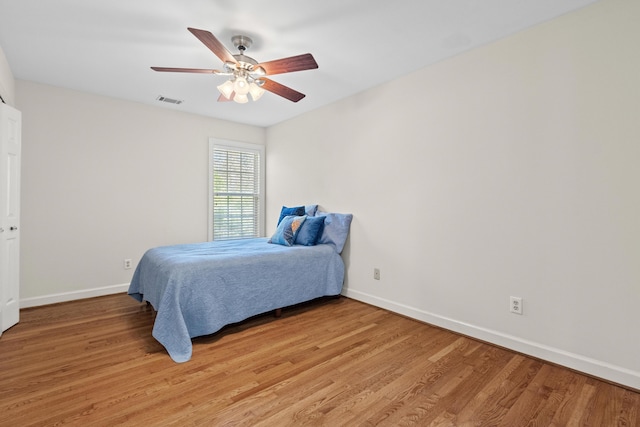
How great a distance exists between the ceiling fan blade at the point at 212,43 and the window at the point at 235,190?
248cm

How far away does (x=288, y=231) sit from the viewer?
3.57 metres

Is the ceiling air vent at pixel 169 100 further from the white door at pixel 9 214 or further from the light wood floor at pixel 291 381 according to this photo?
the light wood floor at pixel 291 381

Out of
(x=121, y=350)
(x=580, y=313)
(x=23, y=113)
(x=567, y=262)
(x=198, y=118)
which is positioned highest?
(x=198, y=118)

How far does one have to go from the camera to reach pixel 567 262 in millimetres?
2078

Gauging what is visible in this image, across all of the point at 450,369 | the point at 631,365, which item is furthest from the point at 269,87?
the point at 631,365

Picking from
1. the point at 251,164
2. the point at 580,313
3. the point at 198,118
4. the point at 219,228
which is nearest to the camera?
the point at 580,313

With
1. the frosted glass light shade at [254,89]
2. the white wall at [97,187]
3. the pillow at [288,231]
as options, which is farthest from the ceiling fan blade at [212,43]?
the white wall at [97,187]

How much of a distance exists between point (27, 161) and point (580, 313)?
504 centimetres

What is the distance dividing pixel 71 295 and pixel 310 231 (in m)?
2.75

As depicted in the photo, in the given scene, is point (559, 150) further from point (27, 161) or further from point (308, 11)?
point (27, 161)

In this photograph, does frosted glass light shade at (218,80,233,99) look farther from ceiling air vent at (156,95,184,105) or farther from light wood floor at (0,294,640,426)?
light wood floor at (0,294,640,426)

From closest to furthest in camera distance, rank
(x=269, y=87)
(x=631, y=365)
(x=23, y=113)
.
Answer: (x=631, y=365) < (x=269, y=87) < (x=23, y=113)

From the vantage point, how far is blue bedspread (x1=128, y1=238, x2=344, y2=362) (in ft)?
7.62

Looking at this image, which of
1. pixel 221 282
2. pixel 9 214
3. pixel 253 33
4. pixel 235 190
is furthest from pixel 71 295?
pixel 253 33
